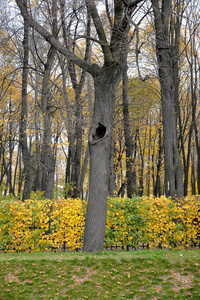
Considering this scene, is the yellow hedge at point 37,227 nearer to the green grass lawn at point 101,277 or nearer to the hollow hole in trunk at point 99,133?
the green grass lawn at point 101,277

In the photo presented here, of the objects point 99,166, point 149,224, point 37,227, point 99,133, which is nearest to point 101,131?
point 99,133

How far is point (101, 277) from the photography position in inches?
203

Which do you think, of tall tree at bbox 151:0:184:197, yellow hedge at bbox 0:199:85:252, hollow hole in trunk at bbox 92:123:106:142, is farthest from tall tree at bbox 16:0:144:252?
tall tree at bbox 151:0:184:197

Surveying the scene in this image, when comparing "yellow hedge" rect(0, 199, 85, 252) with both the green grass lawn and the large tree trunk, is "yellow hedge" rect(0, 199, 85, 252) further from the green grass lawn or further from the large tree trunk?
the green grass lawn

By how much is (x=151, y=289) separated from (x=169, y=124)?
5.79m

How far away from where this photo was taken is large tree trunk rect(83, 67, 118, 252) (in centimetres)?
635

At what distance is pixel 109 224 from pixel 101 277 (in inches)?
96.9

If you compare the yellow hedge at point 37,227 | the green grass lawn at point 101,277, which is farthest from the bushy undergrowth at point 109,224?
the green grass lawn at point 101,277

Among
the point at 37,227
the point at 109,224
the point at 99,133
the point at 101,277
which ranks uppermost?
the point at 99,133

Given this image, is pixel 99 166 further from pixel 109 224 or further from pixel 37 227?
pixel 37 227

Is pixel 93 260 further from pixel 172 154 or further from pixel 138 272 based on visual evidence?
pixel 172 154

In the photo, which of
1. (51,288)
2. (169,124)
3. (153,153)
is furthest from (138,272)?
(153,153)

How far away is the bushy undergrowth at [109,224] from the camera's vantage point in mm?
7164

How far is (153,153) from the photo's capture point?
22.2 m
